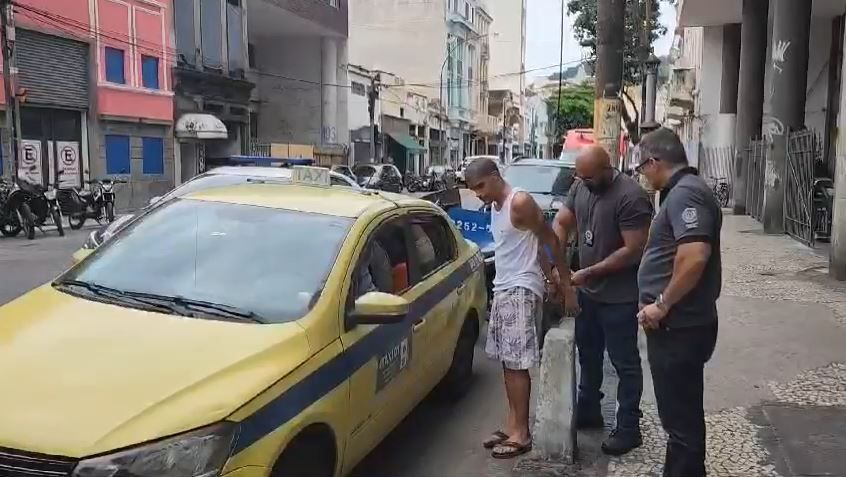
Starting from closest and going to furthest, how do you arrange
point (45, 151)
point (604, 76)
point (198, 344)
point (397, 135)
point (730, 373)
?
point (198, 344) < point (730, 373) < point (604, 76) < point (45, 151) < point (397, 135)

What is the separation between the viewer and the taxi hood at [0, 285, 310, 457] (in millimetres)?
2645

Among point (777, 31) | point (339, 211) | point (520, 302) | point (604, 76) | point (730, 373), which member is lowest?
point (730, 373)

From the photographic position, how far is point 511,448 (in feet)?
15.3

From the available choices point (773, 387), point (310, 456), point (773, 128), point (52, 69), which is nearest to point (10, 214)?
point (52, 69)

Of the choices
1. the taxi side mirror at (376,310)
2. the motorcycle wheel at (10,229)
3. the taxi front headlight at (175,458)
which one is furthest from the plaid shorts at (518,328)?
the motorcycle wheel at (10,229)

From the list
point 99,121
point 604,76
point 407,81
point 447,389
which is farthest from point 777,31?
point 407,81

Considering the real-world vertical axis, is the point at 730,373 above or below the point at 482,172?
below

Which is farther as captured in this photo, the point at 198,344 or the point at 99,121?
the point at 99,121

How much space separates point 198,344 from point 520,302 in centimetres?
201

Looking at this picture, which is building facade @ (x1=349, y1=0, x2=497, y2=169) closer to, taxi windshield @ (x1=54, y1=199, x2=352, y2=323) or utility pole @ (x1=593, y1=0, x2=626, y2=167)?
utility pole @ (x1=593, y1=0, x2=626, y2=167)

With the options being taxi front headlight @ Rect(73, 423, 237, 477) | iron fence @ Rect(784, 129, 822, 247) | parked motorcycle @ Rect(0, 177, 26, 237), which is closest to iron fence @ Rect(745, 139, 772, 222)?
iron fence @ Rect(784, 129, 822, 247)

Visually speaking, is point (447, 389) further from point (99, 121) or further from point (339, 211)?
point (99, 121)

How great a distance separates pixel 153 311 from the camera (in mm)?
3570

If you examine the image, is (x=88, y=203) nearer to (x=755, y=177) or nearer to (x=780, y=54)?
(x=780, y=54)
